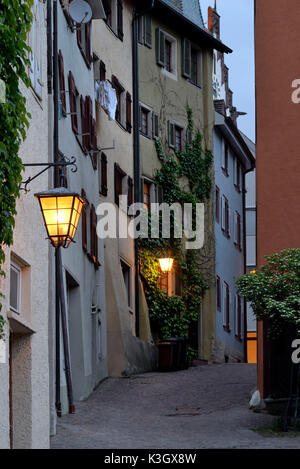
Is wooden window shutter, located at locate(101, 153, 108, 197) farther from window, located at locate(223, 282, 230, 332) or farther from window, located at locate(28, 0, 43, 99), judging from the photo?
window, located at locate(28, 0, 43, 99)

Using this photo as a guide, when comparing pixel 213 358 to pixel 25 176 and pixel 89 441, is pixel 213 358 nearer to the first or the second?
pixel 89 441

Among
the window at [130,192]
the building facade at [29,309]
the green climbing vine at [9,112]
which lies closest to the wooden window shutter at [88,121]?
the window at [130,192]

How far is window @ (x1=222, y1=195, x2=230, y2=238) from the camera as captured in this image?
134 feet

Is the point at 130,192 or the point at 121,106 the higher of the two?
the point at 121,106

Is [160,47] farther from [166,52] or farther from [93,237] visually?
[93,237]

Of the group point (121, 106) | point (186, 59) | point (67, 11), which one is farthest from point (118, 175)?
point (67, 11)

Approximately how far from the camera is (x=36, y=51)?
14.7 metres

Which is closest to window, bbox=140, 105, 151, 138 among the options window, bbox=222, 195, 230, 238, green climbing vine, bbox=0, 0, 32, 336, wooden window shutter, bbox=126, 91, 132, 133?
wooden window shutter, bbox=126, 91, 132, 133

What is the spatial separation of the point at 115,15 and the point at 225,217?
1129 centimetres

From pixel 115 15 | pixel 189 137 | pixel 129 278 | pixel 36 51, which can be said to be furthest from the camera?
pixel 189 137

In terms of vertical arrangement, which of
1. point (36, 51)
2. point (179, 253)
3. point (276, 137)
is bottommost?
point (179, 253)

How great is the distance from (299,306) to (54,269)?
4.43 meters

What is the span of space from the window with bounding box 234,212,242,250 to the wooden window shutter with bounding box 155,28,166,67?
32.0 feet
